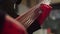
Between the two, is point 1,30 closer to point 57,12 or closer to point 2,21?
point 2,21

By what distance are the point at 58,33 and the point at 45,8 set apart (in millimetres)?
979

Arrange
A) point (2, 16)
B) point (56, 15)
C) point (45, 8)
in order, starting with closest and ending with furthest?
point (2, 16) → point (45, 8) → point (56, 15)

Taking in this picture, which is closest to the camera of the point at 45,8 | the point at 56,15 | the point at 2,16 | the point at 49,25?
the point at 2,16

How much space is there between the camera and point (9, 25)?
153 mm

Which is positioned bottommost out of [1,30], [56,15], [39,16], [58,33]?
→ [1,30]

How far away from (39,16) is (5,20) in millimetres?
521

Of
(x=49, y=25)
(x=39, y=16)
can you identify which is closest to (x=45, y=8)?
(x=39, y=16)

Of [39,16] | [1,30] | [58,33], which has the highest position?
[58,33]

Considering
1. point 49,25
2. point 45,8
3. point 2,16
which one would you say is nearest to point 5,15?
point 2,16

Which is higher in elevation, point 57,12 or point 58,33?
point 57,12

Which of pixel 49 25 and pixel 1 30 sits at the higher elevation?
pixel 49 25

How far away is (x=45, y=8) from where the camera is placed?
65cm

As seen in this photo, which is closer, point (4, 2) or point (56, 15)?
point (4, 2)

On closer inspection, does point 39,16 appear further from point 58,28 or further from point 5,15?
point 58,28
